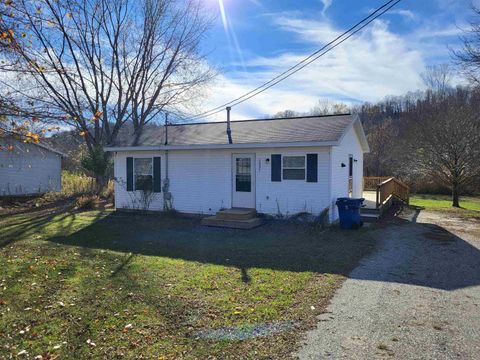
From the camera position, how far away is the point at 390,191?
16.0 metres

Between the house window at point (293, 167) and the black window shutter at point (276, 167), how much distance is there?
0.13 metres

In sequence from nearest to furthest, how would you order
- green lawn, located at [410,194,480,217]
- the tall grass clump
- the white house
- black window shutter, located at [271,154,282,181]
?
the white house → black window shutter, located at [271,154,282,181] → green lawn, located at [410,194,480,217] → the tall grass clump

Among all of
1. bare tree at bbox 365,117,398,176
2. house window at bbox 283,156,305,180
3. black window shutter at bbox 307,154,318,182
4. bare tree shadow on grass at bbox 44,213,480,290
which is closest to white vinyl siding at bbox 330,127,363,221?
black window shutter at bbox 307,154,318,182

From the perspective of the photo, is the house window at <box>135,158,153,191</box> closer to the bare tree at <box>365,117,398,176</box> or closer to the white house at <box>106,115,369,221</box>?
the white house at <box>106,115,369,221</box>

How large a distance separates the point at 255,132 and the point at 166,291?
8.67 meters

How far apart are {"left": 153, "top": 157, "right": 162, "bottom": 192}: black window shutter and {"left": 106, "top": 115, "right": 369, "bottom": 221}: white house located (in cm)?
4

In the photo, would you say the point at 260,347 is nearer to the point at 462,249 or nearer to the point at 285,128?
the point at 462,249

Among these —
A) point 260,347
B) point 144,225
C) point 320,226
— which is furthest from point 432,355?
point 144,225

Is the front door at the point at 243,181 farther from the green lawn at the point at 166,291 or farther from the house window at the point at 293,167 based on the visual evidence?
the green lawn at the point at 166,291

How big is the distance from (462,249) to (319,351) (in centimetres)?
646

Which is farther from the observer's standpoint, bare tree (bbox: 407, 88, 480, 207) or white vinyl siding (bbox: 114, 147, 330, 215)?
bare tree (bbox: 407, 88, 480, 207)

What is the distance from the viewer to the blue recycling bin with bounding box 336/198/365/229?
10773 millimetres

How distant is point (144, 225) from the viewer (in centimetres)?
1168

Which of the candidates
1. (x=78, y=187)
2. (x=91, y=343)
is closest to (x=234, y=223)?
(x=91, y=343)
